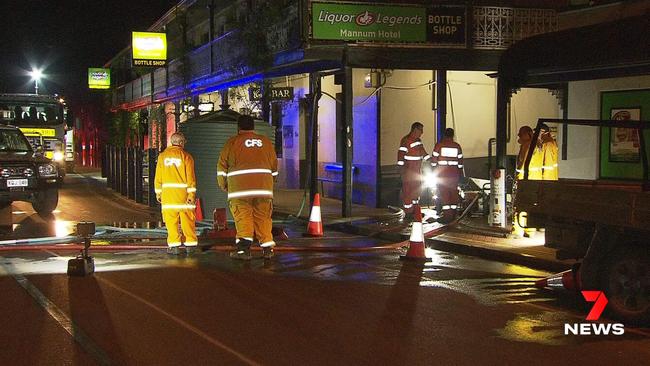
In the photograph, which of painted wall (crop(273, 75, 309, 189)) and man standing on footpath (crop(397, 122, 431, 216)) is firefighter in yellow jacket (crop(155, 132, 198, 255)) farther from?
painted wall (crop(273, 75, 309, 189))

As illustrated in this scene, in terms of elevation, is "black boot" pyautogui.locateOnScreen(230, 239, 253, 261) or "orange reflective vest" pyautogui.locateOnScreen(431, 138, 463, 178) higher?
"orange reflective vest" pyautogui.locateOnScreen(431, 138, 463, 178)

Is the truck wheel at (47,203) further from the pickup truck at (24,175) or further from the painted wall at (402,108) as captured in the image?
the painted wall at (402,108)

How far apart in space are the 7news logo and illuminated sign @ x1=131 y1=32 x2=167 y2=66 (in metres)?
23.6

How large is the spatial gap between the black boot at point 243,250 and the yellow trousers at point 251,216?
8 cm

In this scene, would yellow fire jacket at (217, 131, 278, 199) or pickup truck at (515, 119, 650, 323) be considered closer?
pickup truck at (515, 119, 650, 323)

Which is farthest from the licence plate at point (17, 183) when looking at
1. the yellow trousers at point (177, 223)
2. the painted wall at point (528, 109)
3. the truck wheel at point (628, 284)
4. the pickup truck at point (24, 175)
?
the truck wheel at point (628, 284)

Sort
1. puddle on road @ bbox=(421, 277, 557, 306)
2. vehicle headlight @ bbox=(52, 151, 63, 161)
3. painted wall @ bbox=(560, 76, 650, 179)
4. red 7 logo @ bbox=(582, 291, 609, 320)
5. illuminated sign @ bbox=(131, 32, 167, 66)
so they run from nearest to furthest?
red 7 logo @ bbox=(582, 291, 609, 320), puddle on road @ bbox=(421, 277, 557, 306), painted wall @ bbox=(560, 76, 650, 179), vehicle headlight @ bbox=(52, 151, 63, 161), illuminated sign @ bbox=(131, 32, 167, 66)

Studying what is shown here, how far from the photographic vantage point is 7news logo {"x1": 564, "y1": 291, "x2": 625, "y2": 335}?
23.4ft

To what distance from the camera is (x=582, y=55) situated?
12.6 metres

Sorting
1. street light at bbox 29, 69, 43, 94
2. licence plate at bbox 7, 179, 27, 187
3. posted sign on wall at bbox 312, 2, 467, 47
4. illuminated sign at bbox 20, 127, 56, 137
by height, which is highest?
street light at bbox 29, 69, 43, 94

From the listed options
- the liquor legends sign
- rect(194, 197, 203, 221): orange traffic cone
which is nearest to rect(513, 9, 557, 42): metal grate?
the liquor legends sign

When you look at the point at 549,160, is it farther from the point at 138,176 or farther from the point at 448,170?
the point at 138,176

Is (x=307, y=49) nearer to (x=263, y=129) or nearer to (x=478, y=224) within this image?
(x=263, y=129)

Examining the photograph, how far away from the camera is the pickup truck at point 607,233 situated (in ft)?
23.7
